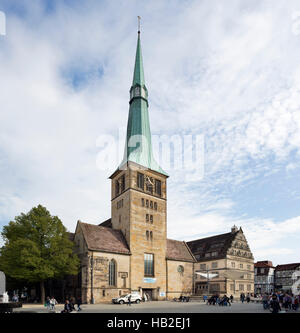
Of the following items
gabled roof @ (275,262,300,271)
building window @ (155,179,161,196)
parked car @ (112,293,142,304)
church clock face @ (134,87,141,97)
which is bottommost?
gabled roof @ (275,262,300,271)

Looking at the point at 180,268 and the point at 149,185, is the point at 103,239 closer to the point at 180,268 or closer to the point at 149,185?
the point at 149,185

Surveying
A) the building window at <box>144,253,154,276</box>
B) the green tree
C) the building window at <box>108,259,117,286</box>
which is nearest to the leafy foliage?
the green tree

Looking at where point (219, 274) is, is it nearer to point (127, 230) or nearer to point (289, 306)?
point (127, 230)

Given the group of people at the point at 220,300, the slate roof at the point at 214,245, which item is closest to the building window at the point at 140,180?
the group of people at the point at 220,300

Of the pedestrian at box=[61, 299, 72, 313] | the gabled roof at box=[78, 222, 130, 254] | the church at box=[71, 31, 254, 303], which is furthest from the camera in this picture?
the gabled roof at box=[78, 222, 130, 254]

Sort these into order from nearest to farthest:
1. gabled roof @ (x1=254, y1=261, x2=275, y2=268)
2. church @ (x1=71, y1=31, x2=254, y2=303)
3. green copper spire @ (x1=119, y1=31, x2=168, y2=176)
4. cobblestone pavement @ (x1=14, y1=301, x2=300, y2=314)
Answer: cobblestone pavement @ (x1=14, y1=301, x2=300, y2=314), church @ (x1=71, y1=31, x2=254, y2=303), green copper spire @ (x1=119, y1=31, x2=168, y2=176), gabled roof @ (x1=254, y1=261, x2=275, y2=268)

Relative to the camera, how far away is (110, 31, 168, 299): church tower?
157ft

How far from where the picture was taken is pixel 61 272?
4128 centimetres

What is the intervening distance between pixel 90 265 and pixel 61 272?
391 cm

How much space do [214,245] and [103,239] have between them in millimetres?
33554

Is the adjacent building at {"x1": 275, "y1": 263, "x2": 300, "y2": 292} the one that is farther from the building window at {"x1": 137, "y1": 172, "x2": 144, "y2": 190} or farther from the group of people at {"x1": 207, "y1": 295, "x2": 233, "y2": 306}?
the building window at {"x1": 137, "y1": 172, "x2": 144, "y2": 190}

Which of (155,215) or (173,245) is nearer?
(155,215)

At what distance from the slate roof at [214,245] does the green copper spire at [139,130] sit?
23.9 meters
